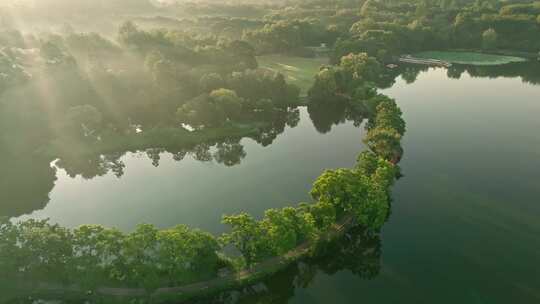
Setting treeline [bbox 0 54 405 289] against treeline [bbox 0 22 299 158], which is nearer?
treeline [bbox 0 54 405 289]

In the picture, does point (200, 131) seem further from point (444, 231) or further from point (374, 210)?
point (444, 231)

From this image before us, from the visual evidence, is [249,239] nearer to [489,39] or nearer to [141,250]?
[141,250]

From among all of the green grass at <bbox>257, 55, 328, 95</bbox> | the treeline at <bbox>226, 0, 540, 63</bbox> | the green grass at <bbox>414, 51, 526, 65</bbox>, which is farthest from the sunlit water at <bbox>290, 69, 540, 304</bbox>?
the treeline at <bbox>226, 0, 540, 63</bbox>

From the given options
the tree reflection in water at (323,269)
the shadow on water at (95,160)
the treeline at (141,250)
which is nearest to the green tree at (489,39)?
the shadow on water at (95,160)

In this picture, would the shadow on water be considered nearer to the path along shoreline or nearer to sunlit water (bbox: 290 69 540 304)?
sunlit water (bbox: 290 69 540 304)

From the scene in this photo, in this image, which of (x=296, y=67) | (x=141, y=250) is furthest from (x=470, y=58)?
(x=141, y=250)

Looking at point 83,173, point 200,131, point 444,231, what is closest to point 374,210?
point 444,231

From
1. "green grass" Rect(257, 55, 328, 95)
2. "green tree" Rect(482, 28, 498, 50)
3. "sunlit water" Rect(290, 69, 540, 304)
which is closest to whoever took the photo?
"sunlit water" Rect(290, 69, 540, 304)
